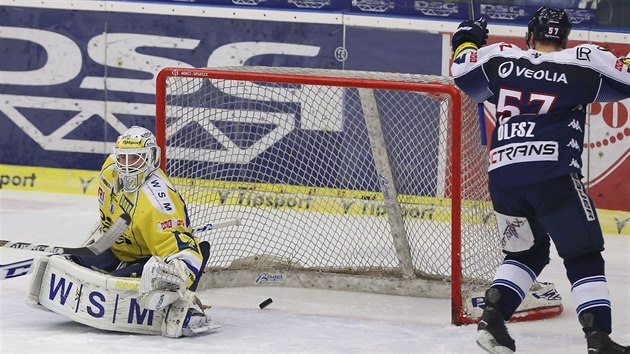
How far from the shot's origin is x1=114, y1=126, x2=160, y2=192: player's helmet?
5168mm

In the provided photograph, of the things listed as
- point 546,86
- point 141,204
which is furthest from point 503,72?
point 141,204

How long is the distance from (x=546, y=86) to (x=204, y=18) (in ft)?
11.4

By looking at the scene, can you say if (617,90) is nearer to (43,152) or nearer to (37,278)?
(37,278)

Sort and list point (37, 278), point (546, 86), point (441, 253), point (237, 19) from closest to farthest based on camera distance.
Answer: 1. point (546, 86)
2. point (37, 278)
3. point (441, 253)
4. point (237, 19)

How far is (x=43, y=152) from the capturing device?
8.12 m

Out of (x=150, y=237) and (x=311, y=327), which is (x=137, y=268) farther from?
(x=311, y=327)

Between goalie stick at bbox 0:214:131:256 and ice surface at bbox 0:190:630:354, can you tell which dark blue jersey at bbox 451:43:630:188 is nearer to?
ice surface at bbox 0:190:630:354

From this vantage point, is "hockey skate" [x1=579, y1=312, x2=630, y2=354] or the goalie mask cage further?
the goalie mask cage

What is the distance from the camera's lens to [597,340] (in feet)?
14.9

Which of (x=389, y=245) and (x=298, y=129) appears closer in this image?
(x=389, y=245)

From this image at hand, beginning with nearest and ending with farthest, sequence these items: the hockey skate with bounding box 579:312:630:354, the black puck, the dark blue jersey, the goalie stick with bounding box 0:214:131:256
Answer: the hockey skate with bounding box 579:312:630:354 → the dark blue jersey → the goalie stick with bounding box 0:214:131:256 → the black puck

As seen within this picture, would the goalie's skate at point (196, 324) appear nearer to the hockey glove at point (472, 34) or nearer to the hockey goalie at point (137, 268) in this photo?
the hockey goalie at point (137, 268)

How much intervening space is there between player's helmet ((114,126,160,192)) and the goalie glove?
0.37 metres

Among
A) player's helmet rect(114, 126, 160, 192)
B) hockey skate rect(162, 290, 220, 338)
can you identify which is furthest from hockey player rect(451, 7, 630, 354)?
player's helmet rect(114, 126, 160, 192)
